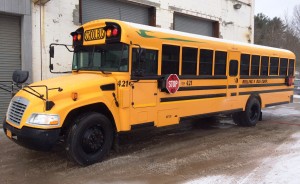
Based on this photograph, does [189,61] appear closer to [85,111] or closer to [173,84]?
[173,84]

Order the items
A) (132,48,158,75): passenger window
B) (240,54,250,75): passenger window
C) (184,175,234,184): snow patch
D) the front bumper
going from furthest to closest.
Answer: (240,54,250,75): passenger window < (132,48,158,75): passenger window < the front bumper < (184,175,234,184): snow patch

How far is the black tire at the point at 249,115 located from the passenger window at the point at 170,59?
3.46 metres

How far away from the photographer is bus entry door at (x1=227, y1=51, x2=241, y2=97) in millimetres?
8914

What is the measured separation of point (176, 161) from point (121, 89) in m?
1.68

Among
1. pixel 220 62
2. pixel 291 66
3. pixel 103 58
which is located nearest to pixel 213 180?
pixel 103 58

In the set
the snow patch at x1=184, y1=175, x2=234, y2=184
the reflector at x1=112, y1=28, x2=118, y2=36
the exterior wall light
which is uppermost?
the exterior wall light

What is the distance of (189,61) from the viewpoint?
25.0ft

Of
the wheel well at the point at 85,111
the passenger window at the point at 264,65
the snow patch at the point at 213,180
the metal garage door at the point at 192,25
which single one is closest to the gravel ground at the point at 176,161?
the snow patch at the point at 213,180

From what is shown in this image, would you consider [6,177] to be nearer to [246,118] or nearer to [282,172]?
[282,172]

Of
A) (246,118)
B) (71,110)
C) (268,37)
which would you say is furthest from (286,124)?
(268,37)

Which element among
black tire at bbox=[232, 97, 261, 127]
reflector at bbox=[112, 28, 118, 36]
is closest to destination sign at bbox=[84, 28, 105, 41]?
reflector at bbox=[112, 28, 118, 36]

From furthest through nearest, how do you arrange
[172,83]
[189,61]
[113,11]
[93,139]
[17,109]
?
[113,11] < [189,61] < [172,83] < [93,139] < [17,109]

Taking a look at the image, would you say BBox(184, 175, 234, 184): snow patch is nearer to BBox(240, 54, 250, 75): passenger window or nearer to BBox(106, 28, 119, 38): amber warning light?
A: BBox(106, 28, 119, 38): amber warning light

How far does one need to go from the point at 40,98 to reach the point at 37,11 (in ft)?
17.5
